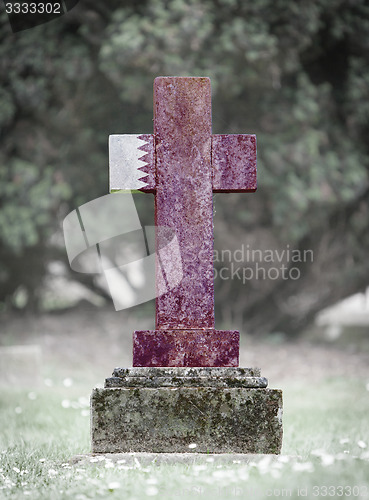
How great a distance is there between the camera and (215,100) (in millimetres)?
8828

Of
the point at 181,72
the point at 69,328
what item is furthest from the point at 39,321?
the point at 181,72

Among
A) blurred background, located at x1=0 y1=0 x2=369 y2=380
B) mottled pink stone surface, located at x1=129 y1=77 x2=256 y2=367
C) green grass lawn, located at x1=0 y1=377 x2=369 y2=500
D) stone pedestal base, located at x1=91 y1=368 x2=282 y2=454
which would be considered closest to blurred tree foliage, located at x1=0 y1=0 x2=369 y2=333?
blurred background, located at x1=0 y1=0 x2=369 y2=380

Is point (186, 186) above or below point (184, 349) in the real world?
above

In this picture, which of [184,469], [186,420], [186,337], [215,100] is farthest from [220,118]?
[184,469]

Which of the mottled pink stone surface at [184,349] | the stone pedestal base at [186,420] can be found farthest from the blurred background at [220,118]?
the stone pedestal base at [186,420]

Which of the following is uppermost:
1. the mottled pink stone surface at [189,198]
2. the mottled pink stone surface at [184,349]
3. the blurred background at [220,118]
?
the blurred background at [220,118]

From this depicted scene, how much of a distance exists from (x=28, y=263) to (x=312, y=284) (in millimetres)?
5063

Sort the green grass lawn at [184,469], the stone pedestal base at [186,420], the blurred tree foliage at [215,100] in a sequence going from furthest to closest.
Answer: the blurred tree foliage at [215,100]
the stone pedestal base at [186,420]
the green grass lawn at [184,469]

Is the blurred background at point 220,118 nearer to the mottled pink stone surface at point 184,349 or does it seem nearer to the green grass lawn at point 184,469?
the green grass lawn at point 184,469

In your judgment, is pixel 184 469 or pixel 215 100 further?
pixel 215 100

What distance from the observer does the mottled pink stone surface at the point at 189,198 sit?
11.7ft

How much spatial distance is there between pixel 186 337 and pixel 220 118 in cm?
600

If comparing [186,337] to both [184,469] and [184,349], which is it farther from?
[184,469]

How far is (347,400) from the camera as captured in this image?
6445 millimetres
